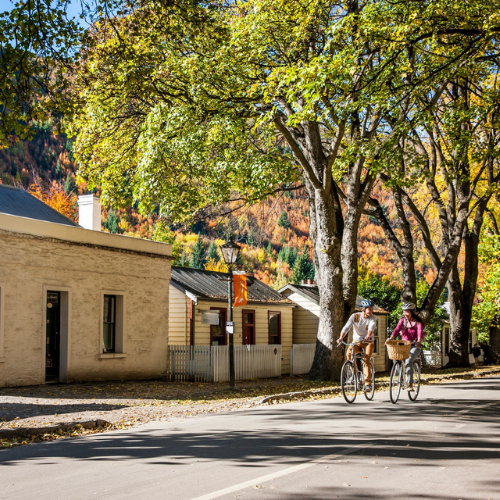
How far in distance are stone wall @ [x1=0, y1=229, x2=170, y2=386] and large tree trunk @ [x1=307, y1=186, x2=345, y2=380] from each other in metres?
5.75

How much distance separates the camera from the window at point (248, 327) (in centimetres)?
2689

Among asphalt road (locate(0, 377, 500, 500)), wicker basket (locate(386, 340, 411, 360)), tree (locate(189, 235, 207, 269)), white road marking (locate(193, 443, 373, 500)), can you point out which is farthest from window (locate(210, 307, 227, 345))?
tree (locate(189, 235, 207, 269))

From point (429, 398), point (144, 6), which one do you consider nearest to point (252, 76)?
point (144, 6)

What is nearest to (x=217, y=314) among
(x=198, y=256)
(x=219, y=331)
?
(x=219, y=331)

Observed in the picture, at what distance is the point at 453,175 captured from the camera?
22.6 m

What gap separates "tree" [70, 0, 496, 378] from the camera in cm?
1530

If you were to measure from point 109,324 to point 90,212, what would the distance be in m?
5.01

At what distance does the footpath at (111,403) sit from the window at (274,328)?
8974 mm

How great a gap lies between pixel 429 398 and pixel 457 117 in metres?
10.4

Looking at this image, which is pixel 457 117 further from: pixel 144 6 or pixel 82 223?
pixel 82 223

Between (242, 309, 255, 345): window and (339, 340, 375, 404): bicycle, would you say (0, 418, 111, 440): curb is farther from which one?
(242, 309, 255, 345): window

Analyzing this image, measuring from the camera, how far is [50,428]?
31.1 ft

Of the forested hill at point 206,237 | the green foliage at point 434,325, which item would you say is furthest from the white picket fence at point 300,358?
the forested hill at point 206,237

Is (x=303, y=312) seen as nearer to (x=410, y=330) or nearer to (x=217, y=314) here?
(x=217, y=314)
